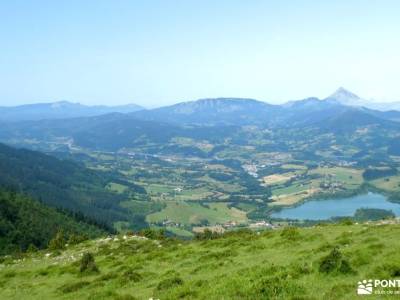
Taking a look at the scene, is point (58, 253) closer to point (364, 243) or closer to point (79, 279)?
point (79, 279)

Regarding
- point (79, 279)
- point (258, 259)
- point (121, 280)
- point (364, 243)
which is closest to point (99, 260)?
point (79, 279)

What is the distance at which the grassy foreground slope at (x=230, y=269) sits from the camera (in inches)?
694

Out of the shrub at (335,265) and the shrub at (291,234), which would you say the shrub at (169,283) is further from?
the shrub at (291,234)

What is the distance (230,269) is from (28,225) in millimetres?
79772

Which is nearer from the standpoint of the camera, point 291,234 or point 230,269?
point 230,269

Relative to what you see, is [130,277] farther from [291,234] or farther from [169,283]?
[291,234]

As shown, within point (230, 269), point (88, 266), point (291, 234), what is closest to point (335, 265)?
point (230, 269)

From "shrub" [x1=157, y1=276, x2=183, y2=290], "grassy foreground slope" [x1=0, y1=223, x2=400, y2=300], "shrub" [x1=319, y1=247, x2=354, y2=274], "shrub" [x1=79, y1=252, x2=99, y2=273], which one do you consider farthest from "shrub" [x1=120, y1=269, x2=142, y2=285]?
"shrub" [x1=319, y1=247, x2=354, y2=274]

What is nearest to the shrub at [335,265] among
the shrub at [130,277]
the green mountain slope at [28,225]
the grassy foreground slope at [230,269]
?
the grassy foreground slope at [230,269]

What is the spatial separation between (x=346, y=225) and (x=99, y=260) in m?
19.9

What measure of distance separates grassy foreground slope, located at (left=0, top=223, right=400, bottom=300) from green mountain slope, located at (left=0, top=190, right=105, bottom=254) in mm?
41149

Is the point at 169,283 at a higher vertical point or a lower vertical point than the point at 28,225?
higher

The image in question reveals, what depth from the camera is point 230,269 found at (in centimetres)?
2438

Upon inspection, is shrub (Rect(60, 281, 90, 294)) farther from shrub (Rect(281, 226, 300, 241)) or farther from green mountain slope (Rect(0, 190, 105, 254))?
green mountain slope (Rect(0, 190, 105, 254))
